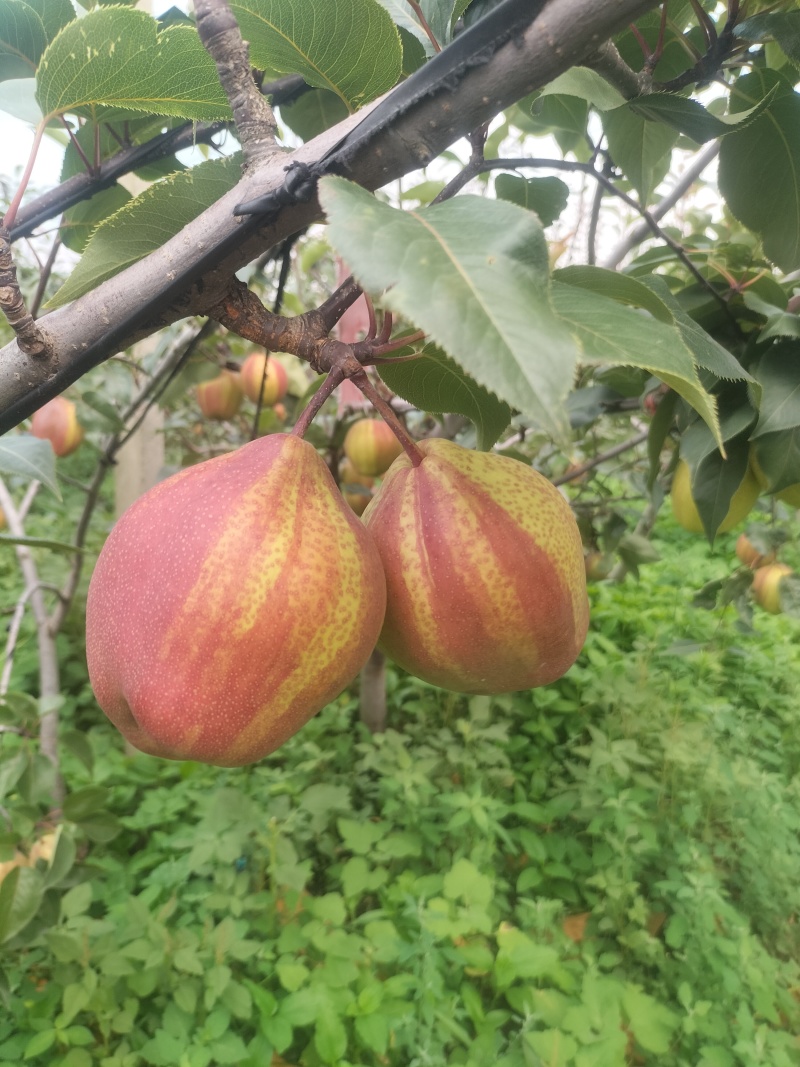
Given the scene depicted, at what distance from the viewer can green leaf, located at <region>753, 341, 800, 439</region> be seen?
725 millimetres

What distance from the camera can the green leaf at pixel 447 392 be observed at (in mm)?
556

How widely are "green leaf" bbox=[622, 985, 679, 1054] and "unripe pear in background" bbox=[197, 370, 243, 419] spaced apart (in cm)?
163

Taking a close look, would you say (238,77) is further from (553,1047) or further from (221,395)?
(221,395)

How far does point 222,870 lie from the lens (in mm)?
1251

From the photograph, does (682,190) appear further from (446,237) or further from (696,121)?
(446,237)

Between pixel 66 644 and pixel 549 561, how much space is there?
2.19 m

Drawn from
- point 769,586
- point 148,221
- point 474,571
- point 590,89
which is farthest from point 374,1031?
point 769,586

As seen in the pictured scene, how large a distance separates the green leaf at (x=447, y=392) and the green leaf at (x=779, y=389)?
0.31 m

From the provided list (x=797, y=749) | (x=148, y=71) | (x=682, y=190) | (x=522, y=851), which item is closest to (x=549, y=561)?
(x=148, y=71)

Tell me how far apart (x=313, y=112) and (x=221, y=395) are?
1193 mm

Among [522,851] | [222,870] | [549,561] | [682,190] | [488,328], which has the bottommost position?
[522,851]

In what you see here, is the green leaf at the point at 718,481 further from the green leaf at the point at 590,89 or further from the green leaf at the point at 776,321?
the green leaf at the point at 590,89

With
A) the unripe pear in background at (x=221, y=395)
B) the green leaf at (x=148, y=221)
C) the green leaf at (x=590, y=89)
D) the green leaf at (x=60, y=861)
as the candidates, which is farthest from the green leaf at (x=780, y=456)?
the unripe pear in background at (x=221, y=395)

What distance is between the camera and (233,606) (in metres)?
0.40
